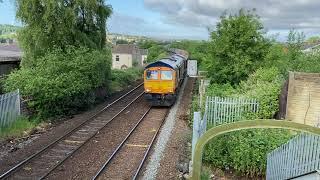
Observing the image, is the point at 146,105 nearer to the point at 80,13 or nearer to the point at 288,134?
the point at 80,13

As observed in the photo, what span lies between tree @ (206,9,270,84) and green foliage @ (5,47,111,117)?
7554mm

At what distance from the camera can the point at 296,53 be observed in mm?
23891

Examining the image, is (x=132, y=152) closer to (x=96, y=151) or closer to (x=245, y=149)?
(x=96, y=151)

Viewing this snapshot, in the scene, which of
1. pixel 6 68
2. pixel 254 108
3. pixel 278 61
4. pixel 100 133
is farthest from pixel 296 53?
pixel 6 68

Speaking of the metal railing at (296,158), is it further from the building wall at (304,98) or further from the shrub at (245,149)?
the building wall at (304,98)

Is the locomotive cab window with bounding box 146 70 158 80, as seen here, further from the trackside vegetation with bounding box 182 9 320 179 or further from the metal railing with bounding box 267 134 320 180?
the metal railing with bounding box 267 134 320 180

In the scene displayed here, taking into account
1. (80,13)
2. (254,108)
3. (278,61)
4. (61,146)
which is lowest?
(61,146)

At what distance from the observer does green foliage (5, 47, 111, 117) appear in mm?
21245

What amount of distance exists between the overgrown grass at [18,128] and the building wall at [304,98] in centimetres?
1144

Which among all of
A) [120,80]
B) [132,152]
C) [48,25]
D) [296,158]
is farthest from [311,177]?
[120,80]

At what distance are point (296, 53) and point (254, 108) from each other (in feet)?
26.9

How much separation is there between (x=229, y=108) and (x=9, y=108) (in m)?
10.1

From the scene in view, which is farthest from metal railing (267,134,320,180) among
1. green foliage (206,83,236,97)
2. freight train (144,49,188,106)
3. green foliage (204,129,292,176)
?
freight train (144,49,188,106)

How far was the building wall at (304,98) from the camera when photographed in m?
15.6
